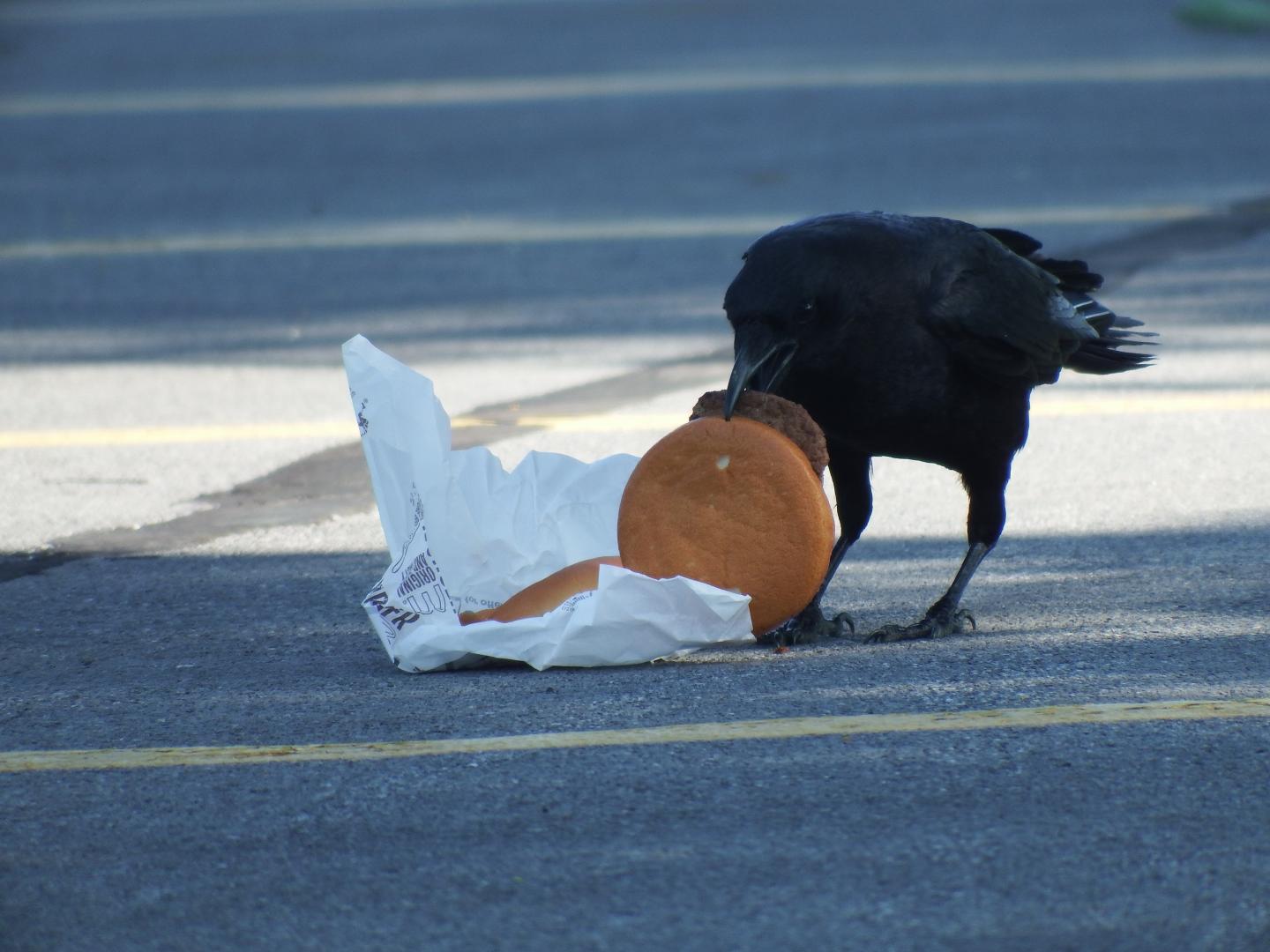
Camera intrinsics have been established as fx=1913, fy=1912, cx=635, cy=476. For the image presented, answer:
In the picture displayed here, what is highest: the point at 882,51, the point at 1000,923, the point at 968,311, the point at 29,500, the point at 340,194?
the point at 882,51

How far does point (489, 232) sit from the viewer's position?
10312 millimetres

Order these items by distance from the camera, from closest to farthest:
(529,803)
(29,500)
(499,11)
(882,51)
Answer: (529,803) < (29,500) < (882,51) < (499,11)

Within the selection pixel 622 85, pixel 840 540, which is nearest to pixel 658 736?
pixel 840 540

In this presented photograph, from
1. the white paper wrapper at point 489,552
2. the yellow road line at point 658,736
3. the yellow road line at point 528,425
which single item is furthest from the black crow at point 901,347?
the yellow road line at point 528,425

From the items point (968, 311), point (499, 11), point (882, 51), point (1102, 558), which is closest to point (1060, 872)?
point (968, 311)

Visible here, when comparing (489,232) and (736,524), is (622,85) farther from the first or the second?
(736,524)

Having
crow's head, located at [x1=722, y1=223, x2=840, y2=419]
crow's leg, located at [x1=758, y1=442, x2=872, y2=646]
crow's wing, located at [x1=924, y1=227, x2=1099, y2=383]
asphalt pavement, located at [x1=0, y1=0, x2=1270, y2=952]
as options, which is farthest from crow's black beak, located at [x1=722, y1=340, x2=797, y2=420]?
asphalt pavement, located at [x1=0, y1=0, x2=1270, y2=952]

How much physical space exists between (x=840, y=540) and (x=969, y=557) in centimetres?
31

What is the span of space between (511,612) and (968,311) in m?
1.15

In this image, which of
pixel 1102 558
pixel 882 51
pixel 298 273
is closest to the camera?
pixel 1102 558

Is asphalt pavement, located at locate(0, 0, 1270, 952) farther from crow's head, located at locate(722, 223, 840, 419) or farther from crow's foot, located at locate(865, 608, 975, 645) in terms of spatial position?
crow's head, located at locate(722, 223, 840, 419)

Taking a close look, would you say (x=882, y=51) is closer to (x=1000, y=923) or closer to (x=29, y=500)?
(x=29, y=500)

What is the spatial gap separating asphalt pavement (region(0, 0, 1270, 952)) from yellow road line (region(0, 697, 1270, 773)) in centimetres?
1

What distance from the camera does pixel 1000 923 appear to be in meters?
2.68
